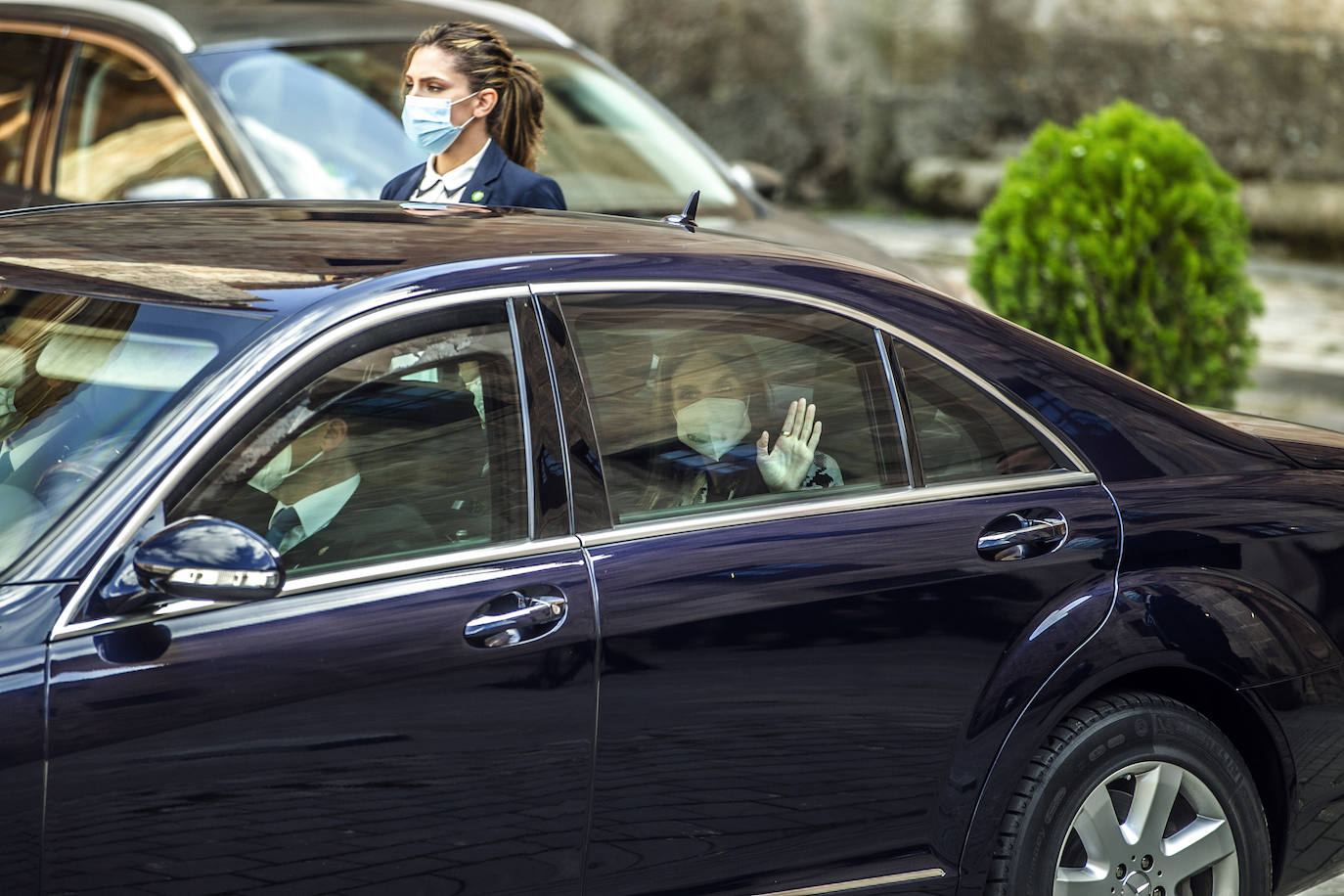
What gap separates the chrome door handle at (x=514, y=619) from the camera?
265 centimetres

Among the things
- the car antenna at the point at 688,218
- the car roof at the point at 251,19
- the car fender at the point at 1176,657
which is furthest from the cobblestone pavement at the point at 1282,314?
the car fender at the point at 1176,657

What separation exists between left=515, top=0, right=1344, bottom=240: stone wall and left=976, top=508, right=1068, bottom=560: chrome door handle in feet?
34.1

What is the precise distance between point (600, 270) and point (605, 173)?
380 centimetres

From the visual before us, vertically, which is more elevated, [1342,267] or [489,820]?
[489,820]

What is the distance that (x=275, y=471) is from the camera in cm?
265

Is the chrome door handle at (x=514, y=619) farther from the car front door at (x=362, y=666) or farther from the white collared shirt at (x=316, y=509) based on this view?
the white collared shirt at (x=316, y=509)

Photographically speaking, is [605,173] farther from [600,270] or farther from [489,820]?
[489,820]

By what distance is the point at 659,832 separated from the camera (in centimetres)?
281

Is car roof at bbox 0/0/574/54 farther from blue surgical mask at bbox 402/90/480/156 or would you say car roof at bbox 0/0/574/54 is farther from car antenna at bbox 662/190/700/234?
car antenna at bbox 662/190/700/234

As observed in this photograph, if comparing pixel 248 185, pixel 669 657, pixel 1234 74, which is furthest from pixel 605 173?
pixel 1234 74

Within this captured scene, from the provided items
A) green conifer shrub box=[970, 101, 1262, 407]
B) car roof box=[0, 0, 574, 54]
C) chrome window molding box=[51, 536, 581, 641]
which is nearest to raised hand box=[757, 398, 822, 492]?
chrome window molding box=[51, 536, 581, 641]

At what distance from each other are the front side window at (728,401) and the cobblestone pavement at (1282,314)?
311cm

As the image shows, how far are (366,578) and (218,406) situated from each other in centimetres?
35

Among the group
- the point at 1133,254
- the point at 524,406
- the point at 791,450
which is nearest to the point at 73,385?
the point at 524,406
